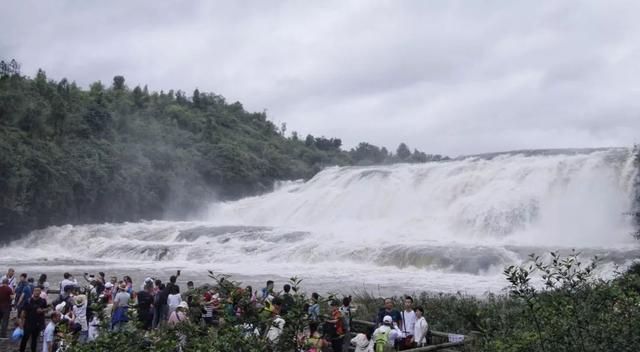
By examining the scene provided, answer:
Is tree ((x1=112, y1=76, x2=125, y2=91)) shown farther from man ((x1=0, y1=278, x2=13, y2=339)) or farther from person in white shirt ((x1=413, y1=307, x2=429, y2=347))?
person in white shirt ((x1=413, y1=307, x2=429, y2=347))

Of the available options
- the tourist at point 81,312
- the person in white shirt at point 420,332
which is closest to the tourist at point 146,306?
the tourist at point 81,312

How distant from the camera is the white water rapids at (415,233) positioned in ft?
73.0

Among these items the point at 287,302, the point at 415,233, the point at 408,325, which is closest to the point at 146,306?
the point at 408,325

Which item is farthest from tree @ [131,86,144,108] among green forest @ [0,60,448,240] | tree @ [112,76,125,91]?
Answer: tree @ [112,76,125,91]

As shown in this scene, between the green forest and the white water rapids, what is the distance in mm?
3977

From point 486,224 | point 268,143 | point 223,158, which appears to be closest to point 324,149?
point 268,143

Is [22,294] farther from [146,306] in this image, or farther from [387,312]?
[387,312]

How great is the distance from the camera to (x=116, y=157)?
5244 cm

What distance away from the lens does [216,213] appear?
181 ft

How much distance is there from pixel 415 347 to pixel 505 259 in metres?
13.3

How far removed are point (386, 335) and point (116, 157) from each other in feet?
156

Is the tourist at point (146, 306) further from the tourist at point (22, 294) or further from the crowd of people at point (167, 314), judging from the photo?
Result: the tourist at point (22, 294)

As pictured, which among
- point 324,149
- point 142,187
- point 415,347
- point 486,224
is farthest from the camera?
point 324,149

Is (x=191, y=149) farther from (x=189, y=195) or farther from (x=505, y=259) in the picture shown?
(x=505, y=259)
